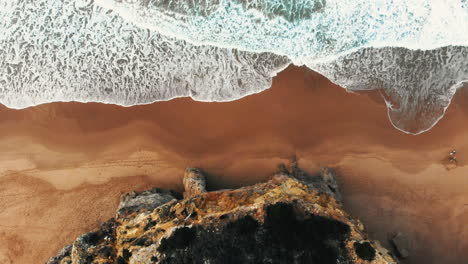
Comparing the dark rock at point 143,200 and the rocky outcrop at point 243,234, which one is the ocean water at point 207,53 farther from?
the rocky outcrop at point 243,234

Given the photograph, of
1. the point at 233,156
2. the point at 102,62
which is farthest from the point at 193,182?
the point at 102,62

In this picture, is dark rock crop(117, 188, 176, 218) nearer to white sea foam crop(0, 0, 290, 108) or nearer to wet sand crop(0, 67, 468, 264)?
wet sand crop(0, 67, 468, 264)

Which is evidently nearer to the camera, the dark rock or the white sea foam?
the dark rock

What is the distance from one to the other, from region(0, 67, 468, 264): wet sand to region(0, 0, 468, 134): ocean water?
37cm

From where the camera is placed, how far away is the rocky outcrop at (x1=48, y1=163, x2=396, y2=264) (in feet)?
17.2

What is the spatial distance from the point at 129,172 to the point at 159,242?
2.37 m

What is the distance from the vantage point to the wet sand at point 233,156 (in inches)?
280

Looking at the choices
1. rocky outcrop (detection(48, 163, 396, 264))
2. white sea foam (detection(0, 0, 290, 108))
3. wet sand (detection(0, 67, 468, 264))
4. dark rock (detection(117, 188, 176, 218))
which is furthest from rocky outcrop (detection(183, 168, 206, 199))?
white sea foam (detection(0, 0, 290, 108))

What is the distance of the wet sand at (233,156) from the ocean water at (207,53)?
37 cm

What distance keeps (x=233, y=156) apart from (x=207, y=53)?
220 centimetres

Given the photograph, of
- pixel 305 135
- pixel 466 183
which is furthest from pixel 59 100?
pixel 466 183

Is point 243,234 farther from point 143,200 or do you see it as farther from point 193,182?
point 143,200

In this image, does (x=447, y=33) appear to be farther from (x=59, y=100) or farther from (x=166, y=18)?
(x=59, y=100)

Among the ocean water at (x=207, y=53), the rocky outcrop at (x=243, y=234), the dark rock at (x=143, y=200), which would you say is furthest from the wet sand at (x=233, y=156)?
the rocky outcrop at (x=243, y=234)
